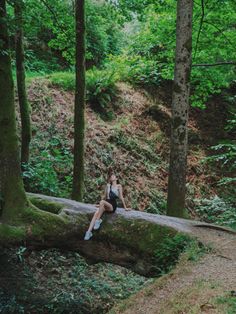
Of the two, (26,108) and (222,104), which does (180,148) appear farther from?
(222,104)

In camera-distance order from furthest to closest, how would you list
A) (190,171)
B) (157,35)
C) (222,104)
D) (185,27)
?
(222,104)
(190,171)
(157,35)
(185,27)

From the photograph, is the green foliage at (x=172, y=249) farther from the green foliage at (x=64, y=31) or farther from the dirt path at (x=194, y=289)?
the green foliage at (x=64, y=31)

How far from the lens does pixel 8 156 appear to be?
762 centimetres

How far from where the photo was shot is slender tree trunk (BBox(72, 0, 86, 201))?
9891 mm

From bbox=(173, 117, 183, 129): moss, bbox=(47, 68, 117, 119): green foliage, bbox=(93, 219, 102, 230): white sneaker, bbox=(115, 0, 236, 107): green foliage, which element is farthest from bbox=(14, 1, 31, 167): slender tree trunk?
bbox=(173, 117, 183, 129): moss

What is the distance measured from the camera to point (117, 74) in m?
15.8

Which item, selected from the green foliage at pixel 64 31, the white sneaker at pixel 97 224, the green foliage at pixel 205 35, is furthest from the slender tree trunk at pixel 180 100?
the green foliage at pixel 64 31

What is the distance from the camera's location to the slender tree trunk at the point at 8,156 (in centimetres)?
746

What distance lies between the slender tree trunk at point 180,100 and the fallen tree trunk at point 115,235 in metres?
0.93

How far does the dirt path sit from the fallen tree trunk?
94cm

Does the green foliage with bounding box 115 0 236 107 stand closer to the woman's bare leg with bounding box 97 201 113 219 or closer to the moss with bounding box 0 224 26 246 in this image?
the woman's bare leg with bounding box 97 201 113 219

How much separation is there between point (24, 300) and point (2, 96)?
3993mm

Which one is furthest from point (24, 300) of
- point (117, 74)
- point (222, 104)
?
point (222, 104)

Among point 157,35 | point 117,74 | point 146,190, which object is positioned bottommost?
point 146,190
